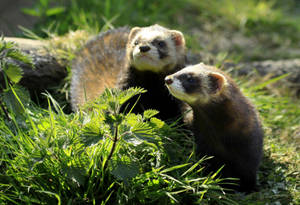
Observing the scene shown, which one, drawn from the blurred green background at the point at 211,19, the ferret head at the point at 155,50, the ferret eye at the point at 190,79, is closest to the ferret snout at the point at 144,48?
the ferret head at the point at 155,50

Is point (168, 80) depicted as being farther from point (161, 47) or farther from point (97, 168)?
point (97, 168)

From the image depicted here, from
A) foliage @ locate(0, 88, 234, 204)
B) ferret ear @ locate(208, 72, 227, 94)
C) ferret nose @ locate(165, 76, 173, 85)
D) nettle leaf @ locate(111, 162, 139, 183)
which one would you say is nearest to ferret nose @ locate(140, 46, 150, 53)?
ferret nose @ locate(165, 76, 173, 85)

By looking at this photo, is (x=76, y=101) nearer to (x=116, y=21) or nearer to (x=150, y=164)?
(x=150, y=164)

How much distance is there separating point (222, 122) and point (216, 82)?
0.35 m

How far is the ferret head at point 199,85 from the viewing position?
10.2ft

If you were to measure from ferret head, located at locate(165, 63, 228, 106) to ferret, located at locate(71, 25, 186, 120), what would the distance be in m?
0.49

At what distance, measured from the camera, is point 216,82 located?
3129 millimetres

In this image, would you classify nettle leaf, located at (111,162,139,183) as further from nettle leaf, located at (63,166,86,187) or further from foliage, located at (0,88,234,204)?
nettle leaf, located at (63,166,86,187)

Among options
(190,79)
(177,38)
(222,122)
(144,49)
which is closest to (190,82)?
(190,79)

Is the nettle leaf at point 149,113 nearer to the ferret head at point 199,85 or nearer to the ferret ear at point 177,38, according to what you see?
the ferret head at point 199,85

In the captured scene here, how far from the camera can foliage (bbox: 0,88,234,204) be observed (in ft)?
8.21

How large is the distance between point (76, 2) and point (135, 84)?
3.48 meters

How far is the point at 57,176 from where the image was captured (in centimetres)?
266

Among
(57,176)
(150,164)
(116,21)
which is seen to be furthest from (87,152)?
(116,21)
